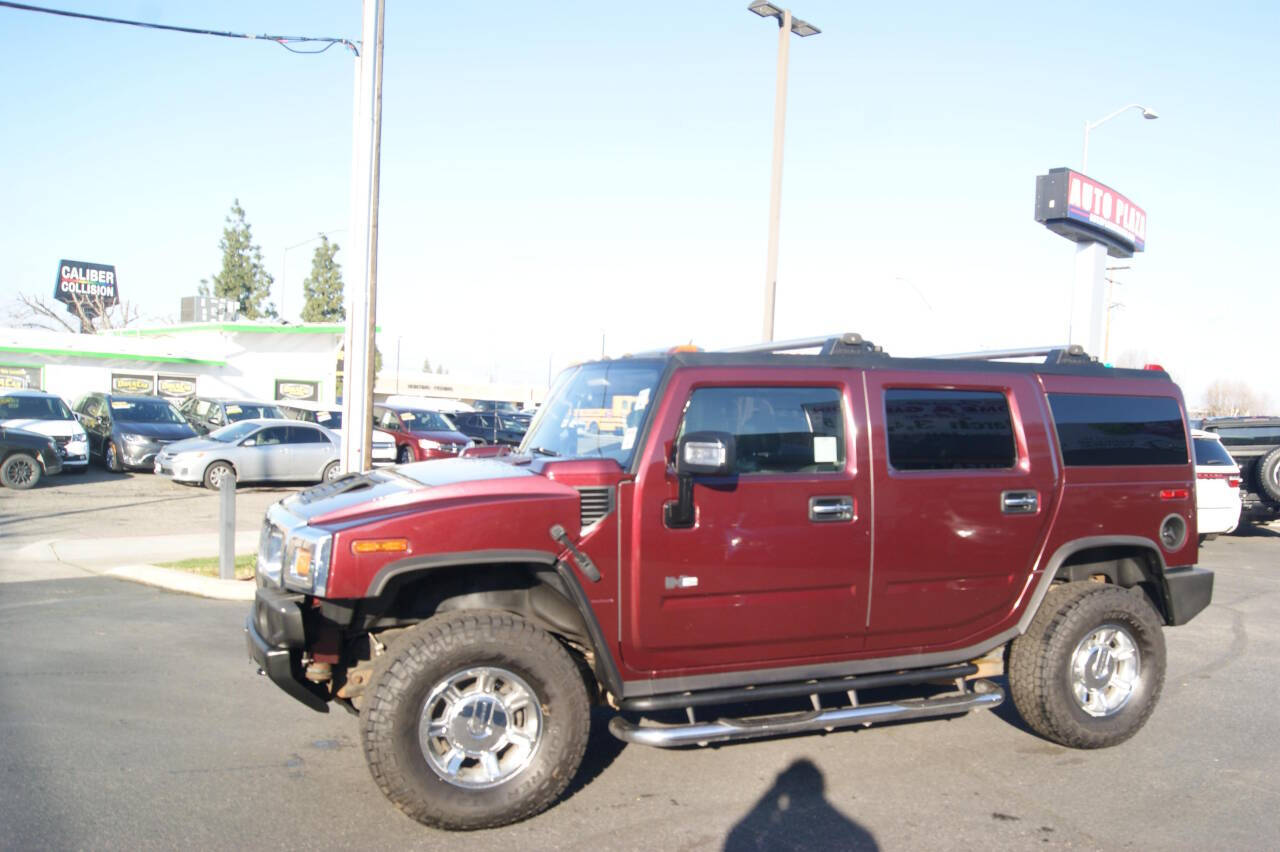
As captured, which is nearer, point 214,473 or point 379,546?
point 379,546

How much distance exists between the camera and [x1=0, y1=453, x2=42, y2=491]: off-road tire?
60.1 ft

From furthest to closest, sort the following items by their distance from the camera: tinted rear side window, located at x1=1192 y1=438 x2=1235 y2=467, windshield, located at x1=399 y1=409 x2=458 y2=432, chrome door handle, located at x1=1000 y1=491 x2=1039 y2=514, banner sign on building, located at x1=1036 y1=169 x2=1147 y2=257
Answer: windshield, located at x1=399 y1=409 x2=458 y2=432
banner sign on building, located at x1=1036 y1=169 x2=1147 y2=257
tinted rear side window, located at x1=1192 y1=438 x2=1235 y2=467
chrome door handle, located at x1=1000 y1=491 x2=1039 y2=514

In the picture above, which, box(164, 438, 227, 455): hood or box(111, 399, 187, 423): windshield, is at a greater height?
box(111, 399, 187, 423): windshield

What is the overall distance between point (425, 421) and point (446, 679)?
71.6ft

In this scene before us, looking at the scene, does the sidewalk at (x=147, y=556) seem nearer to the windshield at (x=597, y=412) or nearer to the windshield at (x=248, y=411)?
the windshield at (x=597, y=412)

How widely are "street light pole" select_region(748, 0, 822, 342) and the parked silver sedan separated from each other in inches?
414

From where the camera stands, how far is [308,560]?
4.27 meters

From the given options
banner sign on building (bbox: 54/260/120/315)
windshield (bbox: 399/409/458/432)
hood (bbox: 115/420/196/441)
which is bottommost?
hood (bbox: 115/420/196/441)

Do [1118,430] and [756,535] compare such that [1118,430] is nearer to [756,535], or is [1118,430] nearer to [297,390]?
[756,535]

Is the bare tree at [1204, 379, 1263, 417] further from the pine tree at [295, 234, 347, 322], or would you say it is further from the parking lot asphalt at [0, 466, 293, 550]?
the parking lot asphalt at [0, 466, 293, 550]

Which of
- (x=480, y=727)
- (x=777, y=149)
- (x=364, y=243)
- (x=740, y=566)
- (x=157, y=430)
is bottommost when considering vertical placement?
(x=480, y=727)

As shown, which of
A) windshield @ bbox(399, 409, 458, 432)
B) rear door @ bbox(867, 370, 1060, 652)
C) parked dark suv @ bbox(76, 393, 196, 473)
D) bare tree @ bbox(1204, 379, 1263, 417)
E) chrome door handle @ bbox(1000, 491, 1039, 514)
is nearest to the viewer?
rear door @ bbox(867, 370, 1060, 652)

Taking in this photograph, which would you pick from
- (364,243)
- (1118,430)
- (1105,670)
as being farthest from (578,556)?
(364,243)

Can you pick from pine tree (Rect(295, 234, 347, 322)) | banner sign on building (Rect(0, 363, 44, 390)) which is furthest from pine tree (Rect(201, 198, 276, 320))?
banner sign on building (Rect(0, 363, 44, 390))
